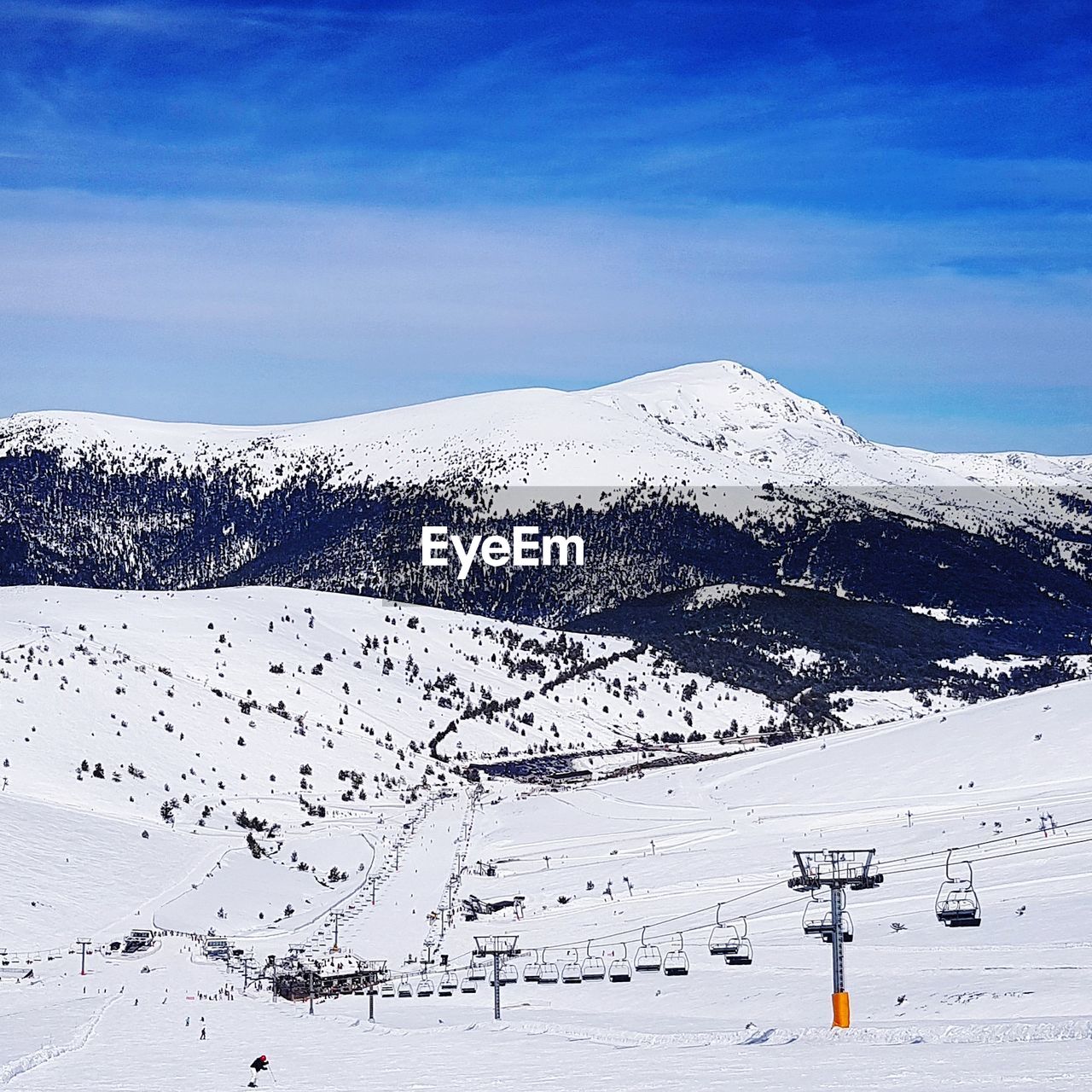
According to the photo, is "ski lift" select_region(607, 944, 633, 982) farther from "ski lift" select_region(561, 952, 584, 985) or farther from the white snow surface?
"ski lift" select_region(561, 952, 584, 985)

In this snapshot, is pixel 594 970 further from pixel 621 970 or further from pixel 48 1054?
pixel 48 1054

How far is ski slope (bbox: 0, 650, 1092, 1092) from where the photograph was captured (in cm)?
2341

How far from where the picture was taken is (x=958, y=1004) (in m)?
27.0

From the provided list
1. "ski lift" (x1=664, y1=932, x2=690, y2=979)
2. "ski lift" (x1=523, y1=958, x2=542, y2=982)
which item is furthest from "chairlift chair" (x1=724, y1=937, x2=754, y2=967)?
"ski lift" (x1=523, y1=958, x2=542, y2=982)

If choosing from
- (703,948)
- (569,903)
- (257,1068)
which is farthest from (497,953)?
(569,903)

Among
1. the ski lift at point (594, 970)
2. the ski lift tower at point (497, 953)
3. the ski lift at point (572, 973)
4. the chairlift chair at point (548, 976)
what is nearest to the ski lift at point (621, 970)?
the ski lift at point (594, 970)

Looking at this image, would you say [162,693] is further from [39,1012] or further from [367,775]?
[39,1012]

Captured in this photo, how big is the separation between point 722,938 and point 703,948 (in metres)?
0.55

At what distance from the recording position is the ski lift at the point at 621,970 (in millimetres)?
35969

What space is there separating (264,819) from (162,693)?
19.6 m

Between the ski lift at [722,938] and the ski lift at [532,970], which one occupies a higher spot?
the ski lift at [722,938]

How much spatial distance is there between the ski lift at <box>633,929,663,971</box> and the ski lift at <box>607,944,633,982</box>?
0.72 ft

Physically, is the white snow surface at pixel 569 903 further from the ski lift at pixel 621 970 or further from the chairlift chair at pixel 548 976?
the ski lift at pixel 621 970

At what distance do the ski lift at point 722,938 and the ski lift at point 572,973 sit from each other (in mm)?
3184
